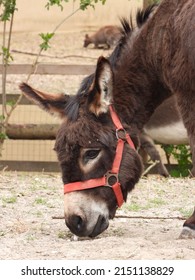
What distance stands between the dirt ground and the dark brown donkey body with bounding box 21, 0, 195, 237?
26 centimetres

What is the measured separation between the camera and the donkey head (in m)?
5.33

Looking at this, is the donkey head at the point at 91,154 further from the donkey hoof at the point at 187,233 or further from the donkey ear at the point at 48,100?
the donkey hoof at the point at 187,233

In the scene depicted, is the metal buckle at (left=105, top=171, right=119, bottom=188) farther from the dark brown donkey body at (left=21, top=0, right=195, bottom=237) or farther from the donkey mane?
the donkey mane

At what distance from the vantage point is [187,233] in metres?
5.74

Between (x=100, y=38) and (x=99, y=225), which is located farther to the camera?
(x=100, y=38)

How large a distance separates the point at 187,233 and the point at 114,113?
3.48ft

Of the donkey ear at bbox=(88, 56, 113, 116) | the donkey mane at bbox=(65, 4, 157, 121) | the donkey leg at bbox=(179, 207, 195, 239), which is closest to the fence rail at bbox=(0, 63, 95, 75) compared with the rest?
the donkey mane at bbox=(65, 4, 157, 121)

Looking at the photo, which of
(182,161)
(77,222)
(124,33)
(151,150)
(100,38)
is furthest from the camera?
(100,38)

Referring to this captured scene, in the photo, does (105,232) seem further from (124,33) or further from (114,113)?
(124,33)

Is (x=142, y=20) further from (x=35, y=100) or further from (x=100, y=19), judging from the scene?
(x=100, y=19)

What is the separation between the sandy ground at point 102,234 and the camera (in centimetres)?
522

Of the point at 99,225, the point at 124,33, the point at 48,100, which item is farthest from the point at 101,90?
the point at 99,225

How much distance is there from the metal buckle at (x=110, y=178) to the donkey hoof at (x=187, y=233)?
2.30 ft

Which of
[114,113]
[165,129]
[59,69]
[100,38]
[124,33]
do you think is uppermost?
[124,33]
